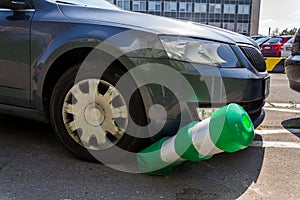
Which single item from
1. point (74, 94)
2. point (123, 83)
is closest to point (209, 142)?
point (123, 83)

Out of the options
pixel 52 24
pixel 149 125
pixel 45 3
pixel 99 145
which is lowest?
pixel 99 145

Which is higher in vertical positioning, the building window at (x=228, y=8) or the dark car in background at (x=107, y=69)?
the building window at (x=228, y=8)

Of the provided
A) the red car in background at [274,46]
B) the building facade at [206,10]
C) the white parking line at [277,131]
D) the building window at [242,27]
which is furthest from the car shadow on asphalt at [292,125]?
the building window at [242,27]

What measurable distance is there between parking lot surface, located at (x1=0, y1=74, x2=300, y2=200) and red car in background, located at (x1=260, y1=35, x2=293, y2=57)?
11.7m

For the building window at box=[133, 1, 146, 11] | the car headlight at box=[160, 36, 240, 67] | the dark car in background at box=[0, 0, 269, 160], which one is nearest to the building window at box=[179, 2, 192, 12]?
the building window at box=[133, 1, 146, 11]

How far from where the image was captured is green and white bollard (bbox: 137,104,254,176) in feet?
5.98

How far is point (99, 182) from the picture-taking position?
2.28m

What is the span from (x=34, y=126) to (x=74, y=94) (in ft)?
4.22

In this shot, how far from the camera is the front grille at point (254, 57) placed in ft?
8.76

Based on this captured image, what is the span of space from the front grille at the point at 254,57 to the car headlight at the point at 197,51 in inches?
11.9

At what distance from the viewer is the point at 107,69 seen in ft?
7.89

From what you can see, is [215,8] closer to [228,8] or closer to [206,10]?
[206,10]

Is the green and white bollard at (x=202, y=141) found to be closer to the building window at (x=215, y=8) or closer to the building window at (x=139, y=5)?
the building window at (x=139, y=5)

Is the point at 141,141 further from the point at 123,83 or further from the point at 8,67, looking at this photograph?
the point at 8,67
